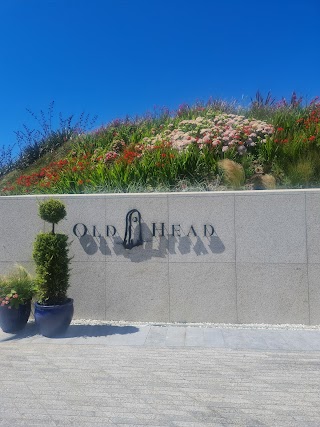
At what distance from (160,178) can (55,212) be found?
2540 mm

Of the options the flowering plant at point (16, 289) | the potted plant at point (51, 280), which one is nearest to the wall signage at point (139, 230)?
the potted plant at point (51, 280)

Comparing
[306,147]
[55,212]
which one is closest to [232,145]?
[306,147]

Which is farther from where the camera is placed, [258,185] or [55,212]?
[258,185]

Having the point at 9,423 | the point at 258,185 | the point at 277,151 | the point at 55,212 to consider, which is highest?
the point at 277,151

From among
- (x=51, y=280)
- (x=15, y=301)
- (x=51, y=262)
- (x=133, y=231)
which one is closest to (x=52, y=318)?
(x=51, y=280)

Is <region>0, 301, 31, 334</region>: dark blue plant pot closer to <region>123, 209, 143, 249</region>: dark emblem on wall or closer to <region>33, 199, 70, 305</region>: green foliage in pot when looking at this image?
<region>33, 199, 70, 305</region>: green foliage in pot

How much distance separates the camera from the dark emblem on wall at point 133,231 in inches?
255

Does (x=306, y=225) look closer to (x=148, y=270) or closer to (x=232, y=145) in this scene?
(x=148, y=270)

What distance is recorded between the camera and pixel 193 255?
6352mm

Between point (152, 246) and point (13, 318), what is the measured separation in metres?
2.28

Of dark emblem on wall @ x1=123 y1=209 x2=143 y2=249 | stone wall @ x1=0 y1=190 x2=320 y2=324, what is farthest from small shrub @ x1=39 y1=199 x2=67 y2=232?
dark emblem on wall @ x1=123 y1=209 x2=143 y2=249

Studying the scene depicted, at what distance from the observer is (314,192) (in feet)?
20.0

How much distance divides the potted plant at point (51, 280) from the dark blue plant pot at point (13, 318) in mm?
328

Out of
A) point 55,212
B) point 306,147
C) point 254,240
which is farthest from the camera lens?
point 306,147
